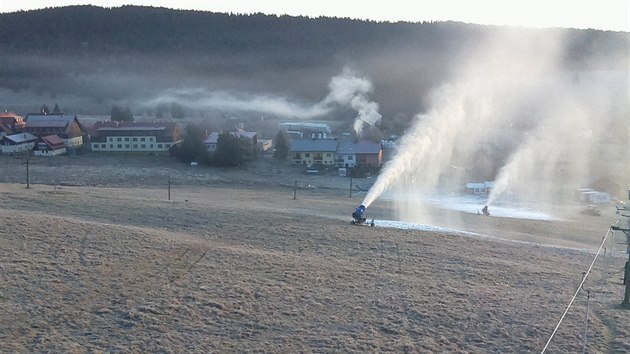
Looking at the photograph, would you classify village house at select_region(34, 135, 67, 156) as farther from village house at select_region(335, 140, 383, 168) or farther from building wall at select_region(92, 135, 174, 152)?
village house at select_region(335, 140, 383, 168)

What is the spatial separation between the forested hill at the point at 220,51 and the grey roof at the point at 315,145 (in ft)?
102

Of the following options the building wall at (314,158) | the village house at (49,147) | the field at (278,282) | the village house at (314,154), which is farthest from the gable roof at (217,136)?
the field at (278,282)

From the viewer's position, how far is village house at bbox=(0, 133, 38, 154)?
122 ft

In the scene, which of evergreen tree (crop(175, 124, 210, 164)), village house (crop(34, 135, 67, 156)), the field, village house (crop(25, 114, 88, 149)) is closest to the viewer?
the field

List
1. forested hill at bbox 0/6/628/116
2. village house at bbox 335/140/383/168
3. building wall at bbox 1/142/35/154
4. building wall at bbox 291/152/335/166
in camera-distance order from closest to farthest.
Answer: village house at bbox 335/140/383/168, building wall at bbox 291/152/335/166, building wall at bbox 1/142/35/154, forested hill at bbox 0/6/628/116

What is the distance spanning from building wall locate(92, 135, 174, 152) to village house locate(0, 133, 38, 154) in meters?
4.35

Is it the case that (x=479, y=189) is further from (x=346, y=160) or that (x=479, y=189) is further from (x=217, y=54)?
(x=217, y=54)

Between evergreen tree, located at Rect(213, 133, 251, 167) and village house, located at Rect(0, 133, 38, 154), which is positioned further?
village house, located at Rect(0, 133, 38, 154)

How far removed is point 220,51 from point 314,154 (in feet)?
254

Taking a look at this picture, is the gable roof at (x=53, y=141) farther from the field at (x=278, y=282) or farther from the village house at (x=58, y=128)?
the field at (x=278, y=282)

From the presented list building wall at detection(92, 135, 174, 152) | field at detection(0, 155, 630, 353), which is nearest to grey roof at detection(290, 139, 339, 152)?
building wall at detection(92, 135, 174, 152)

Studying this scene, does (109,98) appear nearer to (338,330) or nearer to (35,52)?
(35,52)

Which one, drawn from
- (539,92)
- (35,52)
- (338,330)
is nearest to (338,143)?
(539,92)

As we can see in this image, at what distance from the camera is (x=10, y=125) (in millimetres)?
41406
